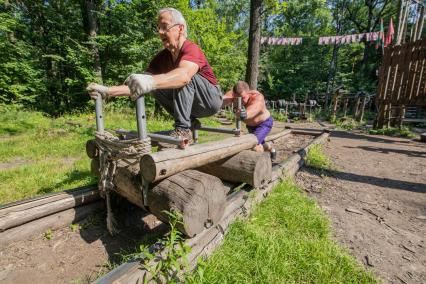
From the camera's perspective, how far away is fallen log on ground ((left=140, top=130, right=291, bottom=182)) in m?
1.70

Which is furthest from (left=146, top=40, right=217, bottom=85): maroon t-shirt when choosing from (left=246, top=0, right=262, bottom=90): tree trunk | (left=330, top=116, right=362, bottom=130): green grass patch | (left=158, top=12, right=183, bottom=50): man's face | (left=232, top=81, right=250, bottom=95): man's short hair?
(left=330, top=116, right=362, bottom=130): green grass patch

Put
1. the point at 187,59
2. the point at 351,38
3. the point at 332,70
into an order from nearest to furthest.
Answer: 1. the point at 187,59
2. the point at 351,38
3. the point at 332,70

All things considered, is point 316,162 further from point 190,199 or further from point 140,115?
point 140,115

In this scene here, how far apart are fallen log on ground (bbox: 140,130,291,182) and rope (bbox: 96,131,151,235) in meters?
0.11

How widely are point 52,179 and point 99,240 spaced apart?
5.49 feet

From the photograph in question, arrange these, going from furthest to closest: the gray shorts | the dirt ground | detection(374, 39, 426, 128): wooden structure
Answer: detection(374, 39, 426, 128): wooden structure < the gray shorts < the dirt ground

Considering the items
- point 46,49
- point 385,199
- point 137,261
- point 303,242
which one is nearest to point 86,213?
point 137,261

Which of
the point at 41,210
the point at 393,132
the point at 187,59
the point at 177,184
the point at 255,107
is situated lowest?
the point at 393,132

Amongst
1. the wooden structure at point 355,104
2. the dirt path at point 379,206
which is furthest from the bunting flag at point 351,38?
the dirt path at point 379,206

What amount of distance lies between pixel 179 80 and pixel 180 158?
0.64 m

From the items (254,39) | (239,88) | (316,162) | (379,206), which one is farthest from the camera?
(254,39)

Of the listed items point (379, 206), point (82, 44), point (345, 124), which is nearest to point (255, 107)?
point (379, 206)

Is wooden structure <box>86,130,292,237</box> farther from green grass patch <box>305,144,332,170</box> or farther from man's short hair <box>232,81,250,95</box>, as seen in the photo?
green grass patch <box>305,144,332,170</box>

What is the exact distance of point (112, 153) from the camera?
2.01 meters
